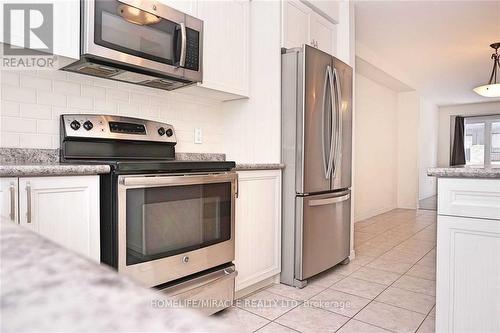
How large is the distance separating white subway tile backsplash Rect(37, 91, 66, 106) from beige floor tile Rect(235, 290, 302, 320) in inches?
62.3

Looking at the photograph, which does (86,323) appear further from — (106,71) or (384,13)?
(384,13)

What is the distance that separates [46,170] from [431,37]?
4.55 metres

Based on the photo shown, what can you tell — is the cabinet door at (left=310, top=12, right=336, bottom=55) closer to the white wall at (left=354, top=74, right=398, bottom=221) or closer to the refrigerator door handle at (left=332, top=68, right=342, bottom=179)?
the refrigerator door handle at (left=332, top=68, right=342, bottom=179)

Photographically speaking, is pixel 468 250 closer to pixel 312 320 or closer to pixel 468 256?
pixel 468 256

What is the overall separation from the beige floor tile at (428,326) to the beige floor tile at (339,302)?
0.35m

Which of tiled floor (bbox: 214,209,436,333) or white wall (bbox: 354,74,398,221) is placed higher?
white wall (bbox: 354,74,398,221)

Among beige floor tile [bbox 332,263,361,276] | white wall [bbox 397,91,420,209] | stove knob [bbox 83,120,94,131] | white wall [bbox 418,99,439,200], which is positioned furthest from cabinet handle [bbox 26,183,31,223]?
white wall [bbox 418,99,439,200]

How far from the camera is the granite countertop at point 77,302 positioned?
246 millimetres

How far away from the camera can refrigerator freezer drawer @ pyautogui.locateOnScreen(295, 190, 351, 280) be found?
255 cm

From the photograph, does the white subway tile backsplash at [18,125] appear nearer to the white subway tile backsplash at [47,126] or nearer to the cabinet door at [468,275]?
the white subway tile backsplash at [47,126]

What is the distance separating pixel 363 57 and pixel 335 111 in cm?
238

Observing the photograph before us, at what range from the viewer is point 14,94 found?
5.91 ft

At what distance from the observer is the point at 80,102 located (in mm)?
2043

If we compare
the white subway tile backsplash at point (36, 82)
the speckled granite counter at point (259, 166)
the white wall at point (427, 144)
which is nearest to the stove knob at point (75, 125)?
the white subway tile backsplash at point (36, 82)
